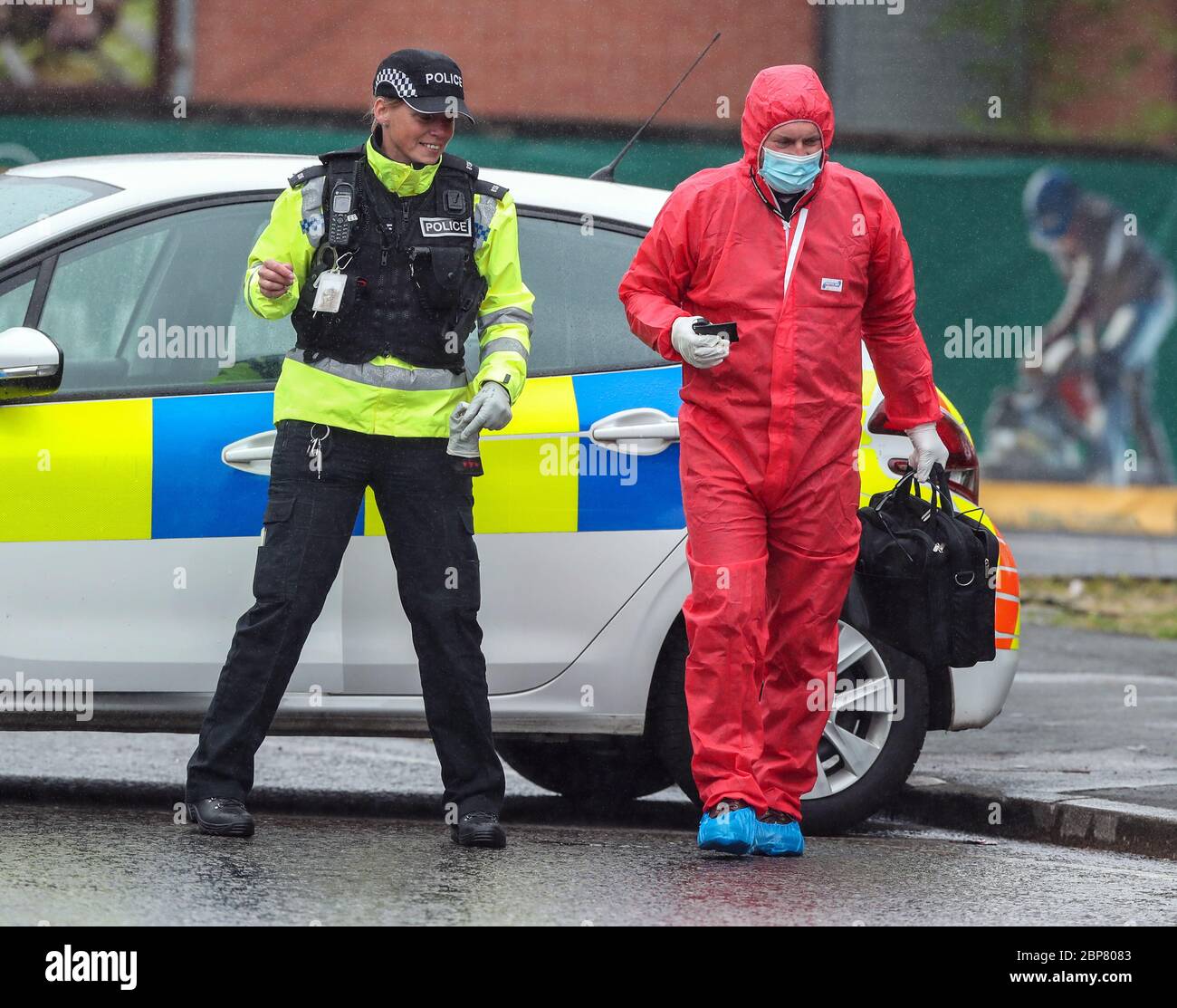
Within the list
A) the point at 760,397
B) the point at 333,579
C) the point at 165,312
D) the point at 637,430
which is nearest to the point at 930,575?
the point at 760,397

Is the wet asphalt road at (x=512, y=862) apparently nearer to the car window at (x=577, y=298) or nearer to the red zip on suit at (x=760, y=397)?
the red zip on suit at (x=760, y=397)

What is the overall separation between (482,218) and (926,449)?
116cm

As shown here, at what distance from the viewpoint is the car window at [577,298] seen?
5270mm

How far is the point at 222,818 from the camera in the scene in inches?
191

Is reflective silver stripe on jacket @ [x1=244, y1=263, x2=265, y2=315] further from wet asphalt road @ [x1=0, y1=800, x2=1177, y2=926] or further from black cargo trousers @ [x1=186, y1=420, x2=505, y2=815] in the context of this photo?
wet asphalt road @ [x1=0, y1=800, x2=1177, y2=926]

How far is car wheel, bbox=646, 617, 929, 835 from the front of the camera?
17.4ft

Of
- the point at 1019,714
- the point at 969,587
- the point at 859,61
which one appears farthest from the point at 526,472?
the point at 859,61

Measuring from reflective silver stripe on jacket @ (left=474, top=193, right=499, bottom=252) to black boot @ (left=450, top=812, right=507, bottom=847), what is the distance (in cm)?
126

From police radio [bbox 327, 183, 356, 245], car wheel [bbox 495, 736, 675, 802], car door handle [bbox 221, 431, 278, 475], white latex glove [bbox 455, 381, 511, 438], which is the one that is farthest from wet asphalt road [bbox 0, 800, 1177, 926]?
police radio [bbox 327, 183, 356, 245]

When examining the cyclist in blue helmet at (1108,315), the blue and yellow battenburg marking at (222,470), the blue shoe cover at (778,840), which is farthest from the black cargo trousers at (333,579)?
the cyclist in blue helmet at (1108,315)

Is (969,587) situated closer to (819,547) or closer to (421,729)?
(819,547)

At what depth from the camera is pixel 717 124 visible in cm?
1216

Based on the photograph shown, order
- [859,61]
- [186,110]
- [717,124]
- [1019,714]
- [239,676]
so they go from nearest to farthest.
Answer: [239,676], [1019,714], [186,110], [717,124], [859,61]

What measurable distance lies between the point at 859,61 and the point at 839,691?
8.76 metres
